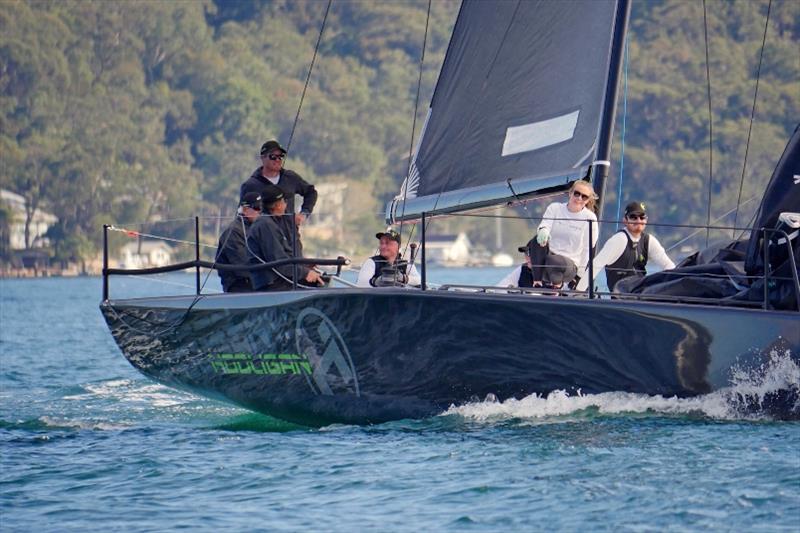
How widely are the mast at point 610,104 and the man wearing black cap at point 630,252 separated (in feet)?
0.62

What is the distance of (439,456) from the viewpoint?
8.65 metres

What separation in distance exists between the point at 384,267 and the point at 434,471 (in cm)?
178

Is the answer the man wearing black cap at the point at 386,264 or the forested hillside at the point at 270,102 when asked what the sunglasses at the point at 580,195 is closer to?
the man wearing black cap at the point at 386,264

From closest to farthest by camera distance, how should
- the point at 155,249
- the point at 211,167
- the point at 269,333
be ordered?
the point at 269,333
the point at 155,249
the point at 211,167

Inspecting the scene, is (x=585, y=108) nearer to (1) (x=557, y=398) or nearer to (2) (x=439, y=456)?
(1) (x=557, y=398)

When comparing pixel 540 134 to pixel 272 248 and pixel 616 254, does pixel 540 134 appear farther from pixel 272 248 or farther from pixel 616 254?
pixel 272 248

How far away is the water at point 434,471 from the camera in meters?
7.40

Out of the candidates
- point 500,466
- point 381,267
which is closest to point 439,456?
point 500,466

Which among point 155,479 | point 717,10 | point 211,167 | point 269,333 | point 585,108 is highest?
point 717,10

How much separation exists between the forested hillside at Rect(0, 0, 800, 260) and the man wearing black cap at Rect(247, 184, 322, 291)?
52.4 m

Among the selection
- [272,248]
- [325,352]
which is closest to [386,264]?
[272,248]

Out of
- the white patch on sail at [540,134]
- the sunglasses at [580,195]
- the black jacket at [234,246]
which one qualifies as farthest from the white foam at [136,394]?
the sunglasses at [580,195]

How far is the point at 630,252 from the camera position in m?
9.93

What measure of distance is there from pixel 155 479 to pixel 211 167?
250ft
